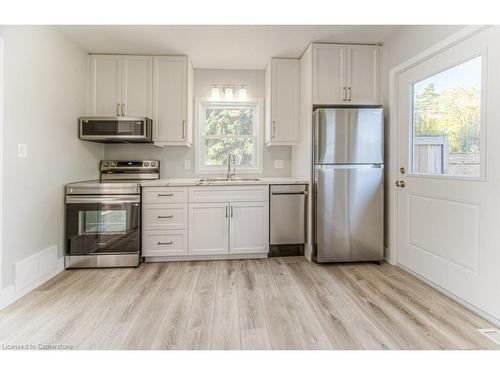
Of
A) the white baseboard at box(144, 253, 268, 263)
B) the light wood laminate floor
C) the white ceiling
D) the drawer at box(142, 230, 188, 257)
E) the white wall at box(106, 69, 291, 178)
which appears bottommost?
the light wood laminate floor

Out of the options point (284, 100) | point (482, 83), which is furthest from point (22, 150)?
point (482, 83)

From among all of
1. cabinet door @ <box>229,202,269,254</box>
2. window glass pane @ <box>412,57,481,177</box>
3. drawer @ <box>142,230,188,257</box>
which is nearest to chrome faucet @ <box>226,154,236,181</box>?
cabinet door @ <box>229,202,269,254</box>

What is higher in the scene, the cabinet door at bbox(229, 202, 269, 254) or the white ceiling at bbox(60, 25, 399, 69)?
the white ceiling at bbox(60, 25, 399, 69)

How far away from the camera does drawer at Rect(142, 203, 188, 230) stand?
10.0 feet

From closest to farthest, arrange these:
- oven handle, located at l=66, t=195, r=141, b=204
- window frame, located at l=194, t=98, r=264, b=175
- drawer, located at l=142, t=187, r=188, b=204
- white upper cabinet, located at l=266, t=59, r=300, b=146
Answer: oven handle, located at l=66, t=195, r=141, b=204 → drawer, located at l=142, t=187, r=188, b=204 → white upper cabinet, located at l=266, t=59, r=300, b=146 → window frame, located at l=194, t=98, r=264, b=175

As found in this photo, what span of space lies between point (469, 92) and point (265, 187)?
1.98 metres

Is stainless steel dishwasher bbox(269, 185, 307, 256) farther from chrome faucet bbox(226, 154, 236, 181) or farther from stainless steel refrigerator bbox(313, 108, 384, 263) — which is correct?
chrome faucet bbox(226, 154, 236, 181)

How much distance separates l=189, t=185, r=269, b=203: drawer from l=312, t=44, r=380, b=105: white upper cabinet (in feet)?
3.86

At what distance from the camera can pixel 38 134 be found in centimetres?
244

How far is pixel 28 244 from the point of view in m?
2.35

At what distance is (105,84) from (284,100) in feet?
7.03

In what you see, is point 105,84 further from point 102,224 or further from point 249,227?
point 249,227
